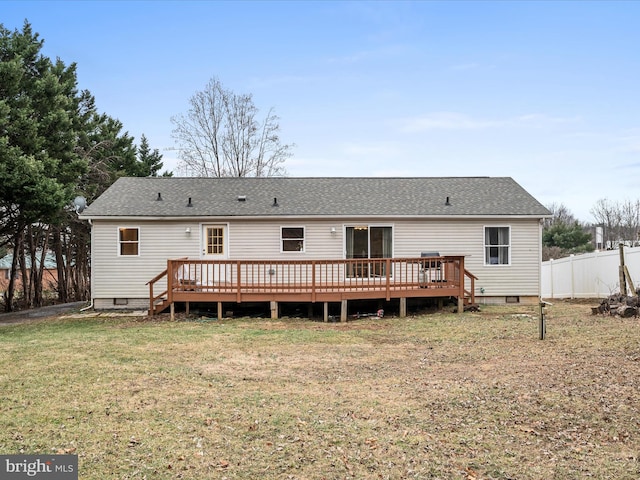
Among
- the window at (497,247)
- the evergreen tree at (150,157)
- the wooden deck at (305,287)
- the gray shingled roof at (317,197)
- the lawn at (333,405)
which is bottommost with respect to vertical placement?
the lawn at (333,405)

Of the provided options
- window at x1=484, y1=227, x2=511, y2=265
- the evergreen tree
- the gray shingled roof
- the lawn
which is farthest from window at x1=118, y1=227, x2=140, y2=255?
the evergreen tree

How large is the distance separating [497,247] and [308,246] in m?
5.86

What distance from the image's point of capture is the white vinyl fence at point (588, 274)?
14.3m

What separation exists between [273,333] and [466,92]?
44.2ft

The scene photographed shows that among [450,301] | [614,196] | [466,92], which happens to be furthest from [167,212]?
[614,196]

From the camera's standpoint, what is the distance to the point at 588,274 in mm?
16766

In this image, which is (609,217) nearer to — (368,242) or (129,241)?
(368,242)

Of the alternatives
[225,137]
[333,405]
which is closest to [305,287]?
[333,405]

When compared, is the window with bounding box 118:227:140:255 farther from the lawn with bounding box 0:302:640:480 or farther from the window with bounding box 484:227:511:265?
the window with bounding box 484:227:511:265

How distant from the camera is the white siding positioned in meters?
14.6

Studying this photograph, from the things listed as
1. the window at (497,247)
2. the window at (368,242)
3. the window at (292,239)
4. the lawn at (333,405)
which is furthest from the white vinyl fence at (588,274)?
the window at (292,239)

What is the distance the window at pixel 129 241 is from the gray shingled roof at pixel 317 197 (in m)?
0.56

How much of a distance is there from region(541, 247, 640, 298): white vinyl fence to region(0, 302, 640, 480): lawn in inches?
235

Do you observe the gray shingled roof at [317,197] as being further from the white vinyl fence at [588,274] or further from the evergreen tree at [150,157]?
the evergreen tree at [150,157]
